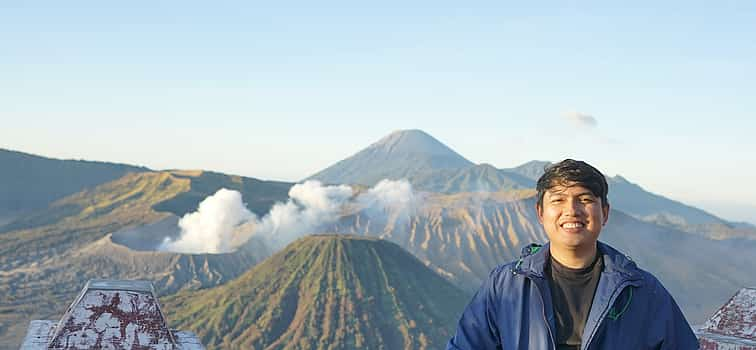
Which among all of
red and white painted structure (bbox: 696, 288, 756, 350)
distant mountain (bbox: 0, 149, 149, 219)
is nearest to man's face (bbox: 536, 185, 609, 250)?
red and white painted structure (bbox: 696, 288, 756, 350)

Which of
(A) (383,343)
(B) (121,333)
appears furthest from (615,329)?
(A) (383,343)

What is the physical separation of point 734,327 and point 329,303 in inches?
1527

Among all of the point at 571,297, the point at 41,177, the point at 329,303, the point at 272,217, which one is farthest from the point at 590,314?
the point at 41,177

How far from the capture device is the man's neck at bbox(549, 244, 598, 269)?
4332 mm

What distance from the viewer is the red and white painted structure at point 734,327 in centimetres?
2109

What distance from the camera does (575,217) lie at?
4281 millimetres

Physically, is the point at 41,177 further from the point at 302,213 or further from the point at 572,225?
the point at 572,225

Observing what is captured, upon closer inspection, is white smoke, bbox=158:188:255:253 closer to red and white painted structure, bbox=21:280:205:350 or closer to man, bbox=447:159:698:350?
red and white painted structure, bbox=21:280:205:350

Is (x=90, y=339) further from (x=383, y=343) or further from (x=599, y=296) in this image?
(x=383, y=343)

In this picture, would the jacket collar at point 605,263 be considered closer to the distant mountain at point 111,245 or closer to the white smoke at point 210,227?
the distant mountain at point 111,245

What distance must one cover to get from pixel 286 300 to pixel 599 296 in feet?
185

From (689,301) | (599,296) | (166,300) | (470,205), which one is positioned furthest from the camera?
(470,205)

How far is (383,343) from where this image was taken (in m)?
53.4

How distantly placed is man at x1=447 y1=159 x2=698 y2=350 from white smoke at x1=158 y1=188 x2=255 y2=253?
90.7 meters
